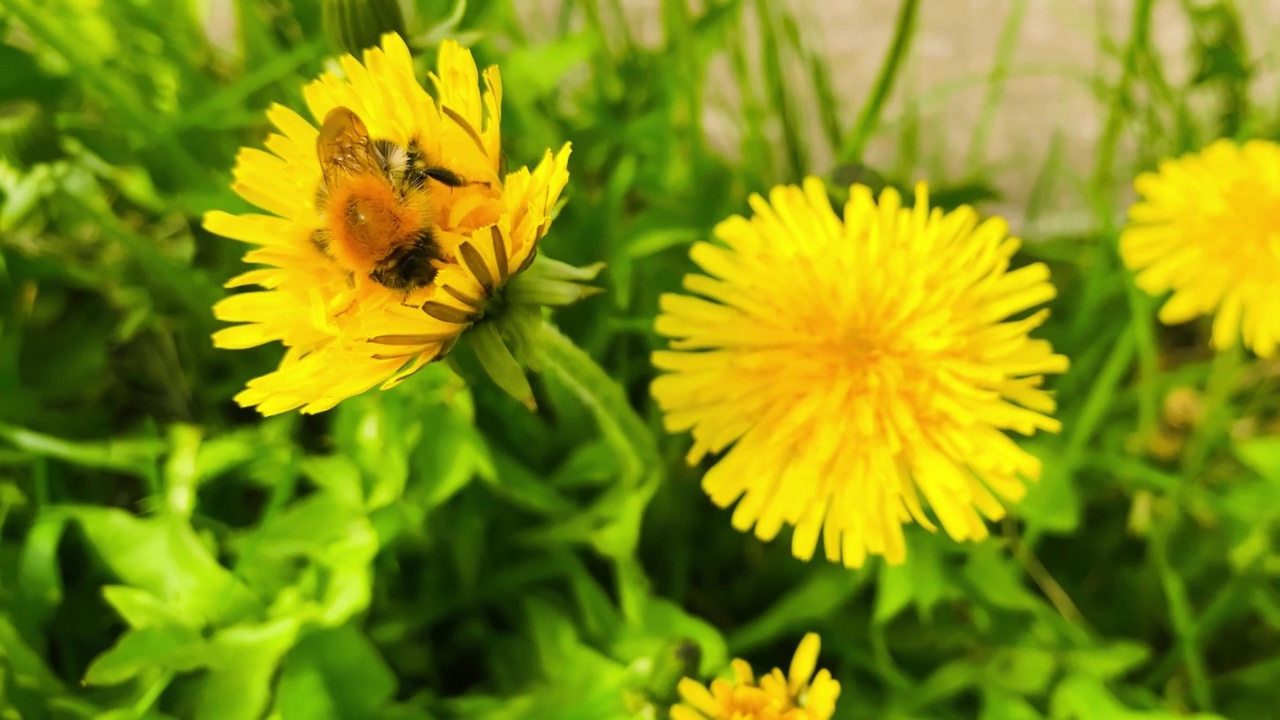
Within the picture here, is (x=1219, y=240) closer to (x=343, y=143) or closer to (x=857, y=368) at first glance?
(x=857, y=368)

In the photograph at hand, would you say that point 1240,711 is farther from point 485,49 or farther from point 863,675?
point 485,49

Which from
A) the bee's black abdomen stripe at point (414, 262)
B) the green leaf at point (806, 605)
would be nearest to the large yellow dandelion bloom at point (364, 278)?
the bee's black abdomen stripe at point (414, 262)

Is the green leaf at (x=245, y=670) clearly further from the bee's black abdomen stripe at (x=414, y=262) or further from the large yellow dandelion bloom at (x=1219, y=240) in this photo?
the large yellow dandelion bloom at (x=1219, y=240)

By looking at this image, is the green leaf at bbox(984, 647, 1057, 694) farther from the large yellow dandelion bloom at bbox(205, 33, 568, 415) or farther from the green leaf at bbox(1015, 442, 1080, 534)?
the large yellow dandelion bloom at bbox(205, 33, 568, 415)

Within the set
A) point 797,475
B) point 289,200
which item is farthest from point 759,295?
point 289,200

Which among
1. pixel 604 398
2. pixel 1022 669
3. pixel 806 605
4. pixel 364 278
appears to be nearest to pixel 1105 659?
pixel 1022 669

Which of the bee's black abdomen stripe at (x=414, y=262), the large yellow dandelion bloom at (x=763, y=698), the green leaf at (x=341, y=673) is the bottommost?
the large yellow dandelion bloom at (x=763, y=698)
